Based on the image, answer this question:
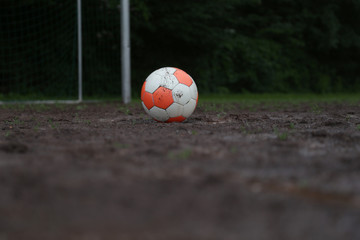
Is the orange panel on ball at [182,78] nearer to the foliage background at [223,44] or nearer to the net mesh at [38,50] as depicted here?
the foliage background at [223,44]

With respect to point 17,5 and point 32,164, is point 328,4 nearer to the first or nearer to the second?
point 17,5

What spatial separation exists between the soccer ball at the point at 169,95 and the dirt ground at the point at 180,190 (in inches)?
62.5

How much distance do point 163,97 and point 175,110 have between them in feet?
0.68

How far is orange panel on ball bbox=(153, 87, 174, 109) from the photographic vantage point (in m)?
4.90

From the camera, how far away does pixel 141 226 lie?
1.66 metres

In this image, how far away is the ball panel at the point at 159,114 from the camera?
499 cm

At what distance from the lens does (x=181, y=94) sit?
4.94 metres

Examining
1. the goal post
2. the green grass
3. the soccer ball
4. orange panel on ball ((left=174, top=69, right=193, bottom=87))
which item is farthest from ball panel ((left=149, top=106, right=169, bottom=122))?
the goal post

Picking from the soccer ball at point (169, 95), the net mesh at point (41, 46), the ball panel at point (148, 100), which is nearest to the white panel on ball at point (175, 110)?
the soccer ball at point (169, 95)

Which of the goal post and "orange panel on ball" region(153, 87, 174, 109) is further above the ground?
the goal post

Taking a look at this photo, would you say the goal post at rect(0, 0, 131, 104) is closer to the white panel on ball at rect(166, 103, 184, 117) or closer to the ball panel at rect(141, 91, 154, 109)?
the ball panel at rect(141, 91, 154, 109)

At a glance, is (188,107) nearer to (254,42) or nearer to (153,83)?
(153,83)

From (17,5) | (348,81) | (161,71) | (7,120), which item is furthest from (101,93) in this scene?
(348,81)

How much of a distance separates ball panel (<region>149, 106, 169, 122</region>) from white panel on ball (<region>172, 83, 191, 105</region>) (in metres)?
0.21
